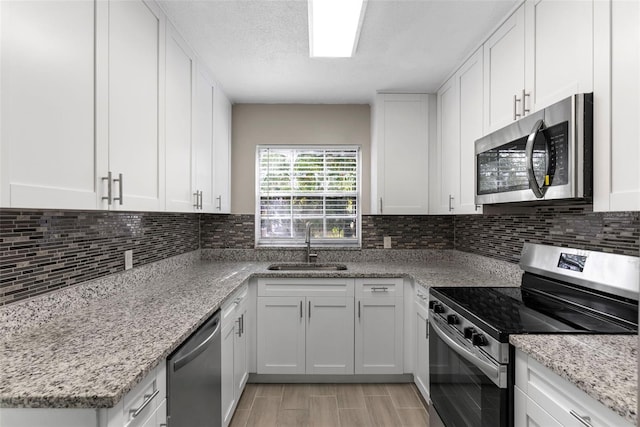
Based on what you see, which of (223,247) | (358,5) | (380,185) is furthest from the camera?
(223,247)

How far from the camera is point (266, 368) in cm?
277

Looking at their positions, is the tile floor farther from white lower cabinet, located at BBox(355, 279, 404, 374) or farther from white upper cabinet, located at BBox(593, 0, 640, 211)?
white upper cabinet, located at BBox(593, 0, 640, 211)

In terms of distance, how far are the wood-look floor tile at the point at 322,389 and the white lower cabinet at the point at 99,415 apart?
5.69 ft

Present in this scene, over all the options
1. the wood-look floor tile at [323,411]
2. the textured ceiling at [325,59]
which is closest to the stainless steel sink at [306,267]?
the wood-look floor tile at [323,411]

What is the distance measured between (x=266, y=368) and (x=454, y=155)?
7.13 ft

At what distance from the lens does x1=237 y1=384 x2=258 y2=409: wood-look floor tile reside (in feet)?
8.20

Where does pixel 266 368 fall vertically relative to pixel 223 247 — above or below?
below

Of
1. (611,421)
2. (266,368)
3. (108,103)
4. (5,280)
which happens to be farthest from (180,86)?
(611,421)

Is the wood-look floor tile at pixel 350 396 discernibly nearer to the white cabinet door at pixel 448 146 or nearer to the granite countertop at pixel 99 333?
the granite countertop at pixel 99 333

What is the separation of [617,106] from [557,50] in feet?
1.49

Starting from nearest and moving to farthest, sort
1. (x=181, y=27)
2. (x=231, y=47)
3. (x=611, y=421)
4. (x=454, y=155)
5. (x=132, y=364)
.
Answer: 1. (x=611, y=421)
2. (x=132, y=364)
3. (x=181, y=27)
4. (x=231, y=47)
5. (x=454, y=155)

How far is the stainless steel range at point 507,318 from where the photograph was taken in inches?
54.3

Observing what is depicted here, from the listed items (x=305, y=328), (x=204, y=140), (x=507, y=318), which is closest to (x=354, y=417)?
(x=305, y=328)

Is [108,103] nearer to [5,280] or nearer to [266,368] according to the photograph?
[5,280]
